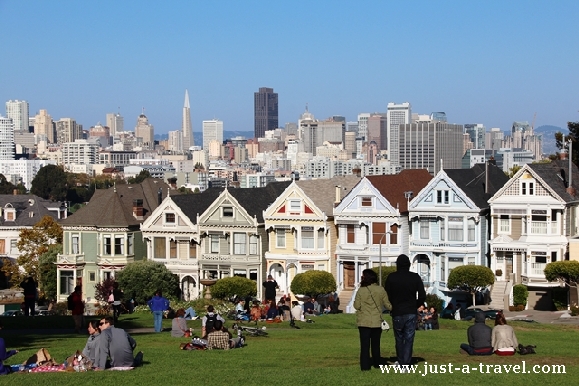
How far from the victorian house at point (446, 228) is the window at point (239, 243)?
9696 millimetres

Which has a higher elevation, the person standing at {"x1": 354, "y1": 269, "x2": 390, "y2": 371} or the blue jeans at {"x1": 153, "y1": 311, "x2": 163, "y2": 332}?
the person standing at {"x1": 354, "y1": 269, "x2": 390, "y2": 371}

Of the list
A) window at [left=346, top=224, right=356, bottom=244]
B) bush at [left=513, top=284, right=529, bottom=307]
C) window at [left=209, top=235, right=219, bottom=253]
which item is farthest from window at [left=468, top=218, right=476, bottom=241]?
window at [left=209, top=235, right=219, bottom=253]

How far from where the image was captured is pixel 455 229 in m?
56.4

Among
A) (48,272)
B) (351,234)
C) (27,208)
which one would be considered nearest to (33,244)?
(48,272)

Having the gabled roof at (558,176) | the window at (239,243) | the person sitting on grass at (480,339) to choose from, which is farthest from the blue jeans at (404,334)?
the window at (239,243)

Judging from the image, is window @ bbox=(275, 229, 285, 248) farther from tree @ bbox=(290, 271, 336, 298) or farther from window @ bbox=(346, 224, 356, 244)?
tree @ bbox=(290, 271, 336, 298)

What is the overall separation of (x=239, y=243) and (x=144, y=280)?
18.2ft

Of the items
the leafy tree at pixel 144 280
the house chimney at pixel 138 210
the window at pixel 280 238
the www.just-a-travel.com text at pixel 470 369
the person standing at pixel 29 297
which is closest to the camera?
the www.just-a-travel.com text at pixel 470 369

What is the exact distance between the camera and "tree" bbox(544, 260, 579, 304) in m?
50.8

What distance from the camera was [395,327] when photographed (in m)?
22.3

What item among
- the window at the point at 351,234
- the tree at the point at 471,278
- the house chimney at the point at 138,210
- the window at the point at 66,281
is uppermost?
the house chimney at the point at 138,210

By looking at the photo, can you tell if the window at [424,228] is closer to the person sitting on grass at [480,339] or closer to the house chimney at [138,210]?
the house chimney at [138,210]

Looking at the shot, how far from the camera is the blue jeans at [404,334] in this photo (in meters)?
22.2

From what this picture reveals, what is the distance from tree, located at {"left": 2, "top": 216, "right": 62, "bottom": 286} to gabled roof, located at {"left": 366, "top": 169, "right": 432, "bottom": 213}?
31.6 metres
